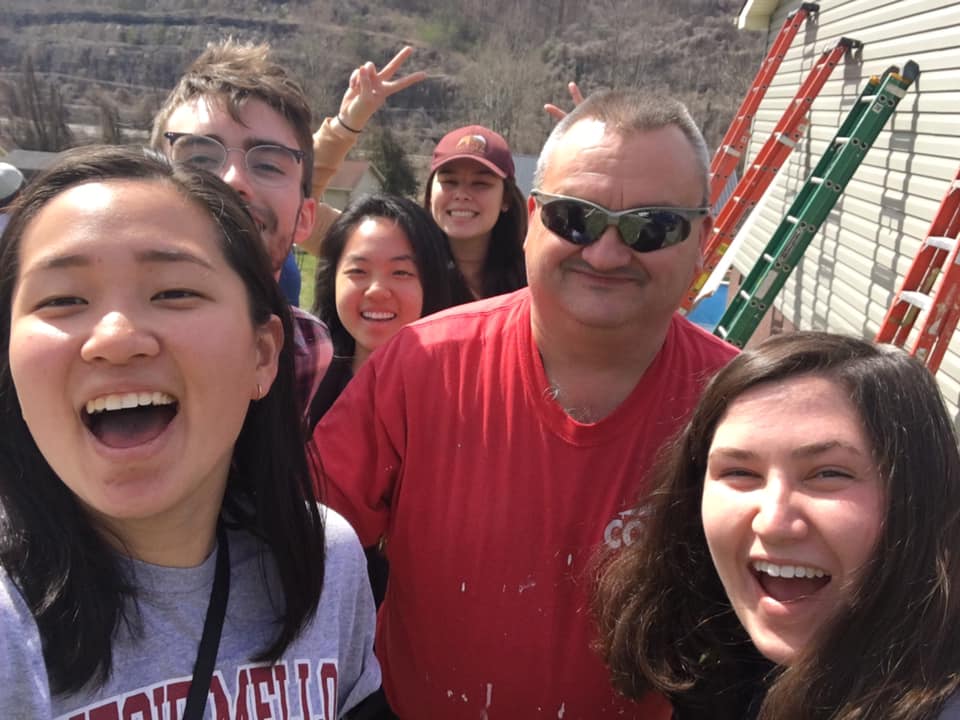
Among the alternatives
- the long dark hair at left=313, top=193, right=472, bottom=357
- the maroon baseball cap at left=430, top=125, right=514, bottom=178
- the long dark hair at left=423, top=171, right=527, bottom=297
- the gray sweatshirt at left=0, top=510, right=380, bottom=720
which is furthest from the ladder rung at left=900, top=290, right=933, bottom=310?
the gray sweatshirt at left=0, top=510, right=380, bottom=720

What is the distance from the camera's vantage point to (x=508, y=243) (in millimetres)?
4129

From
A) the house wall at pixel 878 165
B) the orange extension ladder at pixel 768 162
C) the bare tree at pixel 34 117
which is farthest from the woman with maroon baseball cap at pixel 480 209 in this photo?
the bare tree at pixel 34 117

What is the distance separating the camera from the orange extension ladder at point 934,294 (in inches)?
184

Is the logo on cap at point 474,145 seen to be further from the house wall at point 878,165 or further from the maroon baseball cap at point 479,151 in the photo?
the house wall at point 878,165

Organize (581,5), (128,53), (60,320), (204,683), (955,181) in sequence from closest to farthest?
1. (60,320)
2. (204,683)
3. (955,181)
4. (128,53)
5. (581,5)

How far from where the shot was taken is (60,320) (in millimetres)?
1118

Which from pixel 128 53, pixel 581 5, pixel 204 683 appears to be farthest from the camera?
pixel 581 5

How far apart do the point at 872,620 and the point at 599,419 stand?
0.75 meters

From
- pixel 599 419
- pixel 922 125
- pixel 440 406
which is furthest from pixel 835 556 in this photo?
pixel 922 125

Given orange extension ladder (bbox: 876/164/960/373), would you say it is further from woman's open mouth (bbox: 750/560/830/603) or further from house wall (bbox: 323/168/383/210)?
house wall (bbox: 323/168/383/210)

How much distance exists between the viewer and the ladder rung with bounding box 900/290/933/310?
4763 mm

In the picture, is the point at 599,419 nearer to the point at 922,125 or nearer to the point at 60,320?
the point at 60,320

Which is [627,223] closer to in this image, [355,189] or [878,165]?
[878,165]

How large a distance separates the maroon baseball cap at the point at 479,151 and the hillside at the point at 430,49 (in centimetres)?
4381
